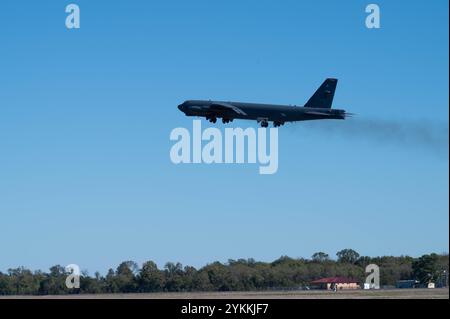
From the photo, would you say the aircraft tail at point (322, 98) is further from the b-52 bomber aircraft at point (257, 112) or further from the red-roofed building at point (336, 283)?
the red-roofed building at point (336, 283)

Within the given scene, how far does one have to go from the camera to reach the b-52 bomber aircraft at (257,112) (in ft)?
436

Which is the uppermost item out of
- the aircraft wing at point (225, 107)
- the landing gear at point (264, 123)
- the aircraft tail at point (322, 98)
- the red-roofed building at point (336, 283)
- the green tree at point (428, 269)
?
the aircraft tail at point (322, 98)

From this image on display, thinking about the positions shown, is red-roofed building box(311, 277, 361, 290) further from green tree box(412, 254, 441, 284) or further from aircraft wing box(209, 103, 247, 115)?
aircraft wing box(209, 103, 247, 115)

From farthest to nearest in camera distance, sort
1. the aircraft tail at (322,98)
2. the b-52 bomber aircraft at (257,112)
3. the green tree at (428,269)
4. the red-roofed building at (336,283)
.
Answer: the red-roofed building at (336,283)
the green tree at (428,269)
the aircraft tail at (322,98)
the b-52 bomber aircraft at (257,112)

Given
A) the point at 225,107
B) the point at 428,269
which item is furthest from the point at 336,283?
the point at 225,107

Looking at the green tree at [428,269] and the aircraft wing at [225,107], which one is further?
the green tree at [428,269]

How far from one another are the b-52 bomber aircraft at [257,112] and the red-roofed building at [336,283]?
5778 cm

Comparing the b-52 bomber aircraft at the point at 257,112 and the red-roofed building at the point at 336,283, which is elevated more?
the b-52 bomber aircraft at the point at 257,112

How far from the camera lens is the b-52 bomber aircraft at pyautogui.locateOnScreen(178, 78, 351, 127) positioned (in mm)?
132750

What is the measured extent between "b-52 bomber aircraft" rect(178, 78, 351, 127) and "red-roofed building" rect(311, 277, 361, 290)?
57777mm

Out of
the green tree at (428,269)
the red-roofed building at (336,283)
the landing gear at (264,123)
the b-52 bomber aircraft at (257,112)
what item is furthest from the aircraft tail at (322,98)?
the green tree at (428,269)

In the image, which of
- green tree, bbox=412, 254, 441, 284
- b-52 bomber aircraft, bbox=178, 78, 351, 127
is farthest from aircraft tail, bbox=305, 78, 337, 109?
green tree, bbox=412, 254, 441, 284

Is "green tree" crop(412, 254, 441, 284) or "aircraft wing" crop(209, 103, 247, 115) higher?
"aircraft wing" crop(209, 103, 247, 115)
